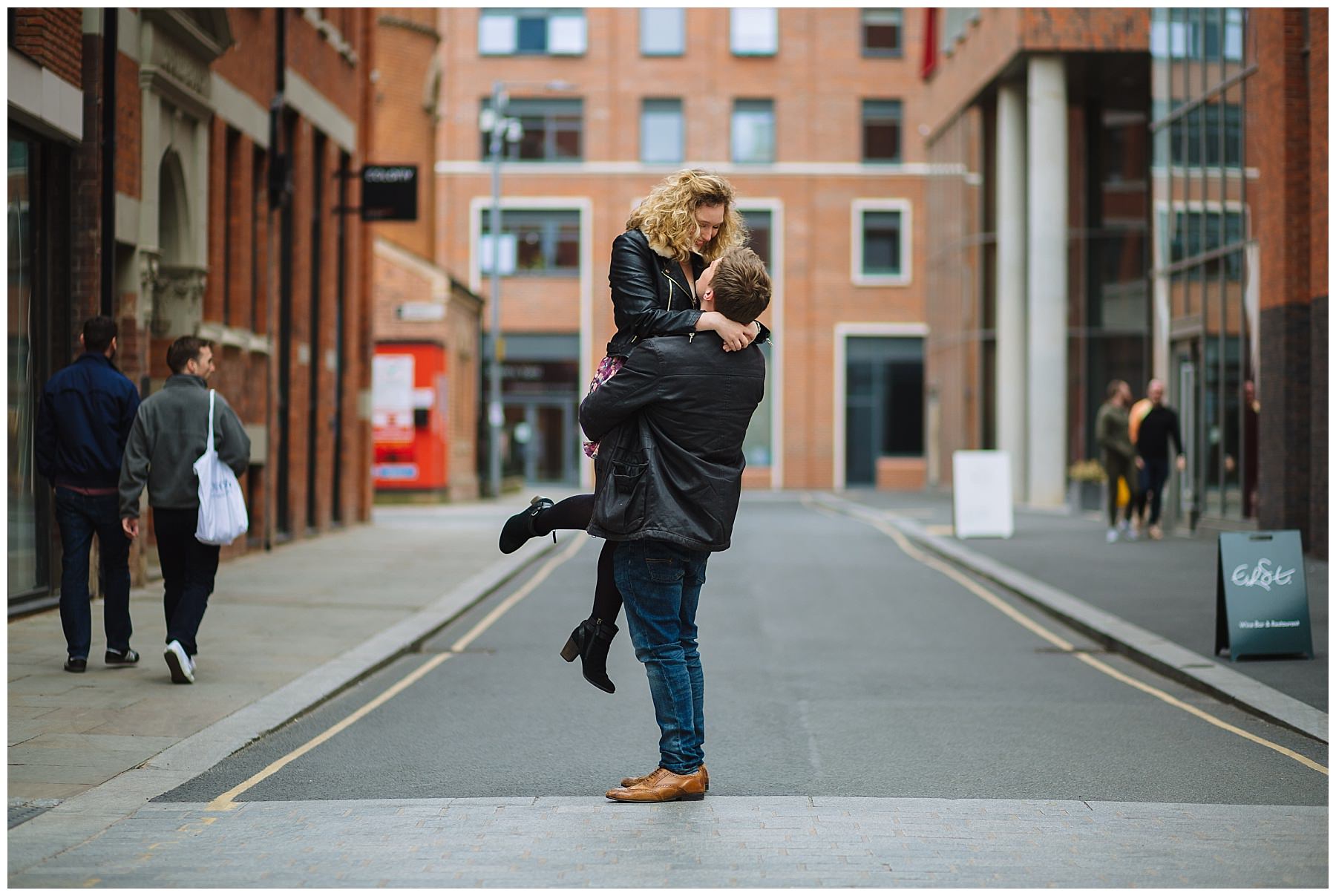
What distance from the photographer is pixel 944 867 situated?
4.80 metres

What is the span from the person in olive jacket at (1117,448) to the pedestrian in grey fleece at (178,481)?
1402cm

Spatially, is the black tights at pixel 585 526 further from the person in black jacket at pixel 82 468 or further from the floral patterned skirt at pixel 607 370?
the person in black jacket at pixel 82 468

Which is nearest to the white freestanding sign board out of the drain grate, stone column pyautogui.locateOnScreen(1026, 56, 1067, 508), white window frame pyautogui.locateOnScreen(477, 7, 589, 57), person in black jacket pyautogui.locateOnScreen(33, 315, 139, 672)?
stone column pyautogui.locateOnScreen(1026, 56, 1067, 508)

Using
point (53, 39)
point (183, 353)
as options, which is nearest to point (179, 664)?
point (183, 353)

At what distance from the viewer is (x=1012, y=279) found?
33.7 m

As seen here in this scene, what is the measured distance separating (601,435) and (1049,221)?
28582 millimetres

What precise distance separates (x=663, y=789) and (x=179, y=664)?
12.4 feet

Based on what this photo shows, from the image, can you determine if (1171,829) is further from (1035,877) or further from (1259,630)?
(1259,630)

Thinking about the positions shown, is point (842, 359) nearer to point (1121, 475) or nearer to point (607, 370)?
point (1121, 475)

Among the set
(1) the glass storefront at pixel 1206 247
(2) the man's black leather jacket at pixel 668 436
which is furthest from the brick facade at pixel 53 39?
(1) the glass storefront at pixel 1206 247

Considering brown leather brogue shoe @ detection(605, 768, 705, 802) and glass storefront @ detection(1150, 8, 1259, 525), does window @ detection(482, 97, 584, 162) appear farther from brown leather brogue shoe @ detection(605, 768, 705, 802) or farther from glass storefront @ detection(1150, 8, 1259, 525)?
brown leather brogue shoe @ detection(605, 768, 705, 802)

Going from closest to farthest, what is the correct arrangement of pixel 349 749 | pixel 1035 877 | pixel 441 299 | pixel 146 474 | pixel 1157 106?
pixel 1035 877
pixel 349 749
pixel 146 474
pixel 1157 106
pixel 441 299

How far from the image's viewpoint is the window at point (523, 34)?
154ft

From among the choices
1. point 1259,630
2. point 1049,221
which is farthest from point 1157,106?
point 1259,630
